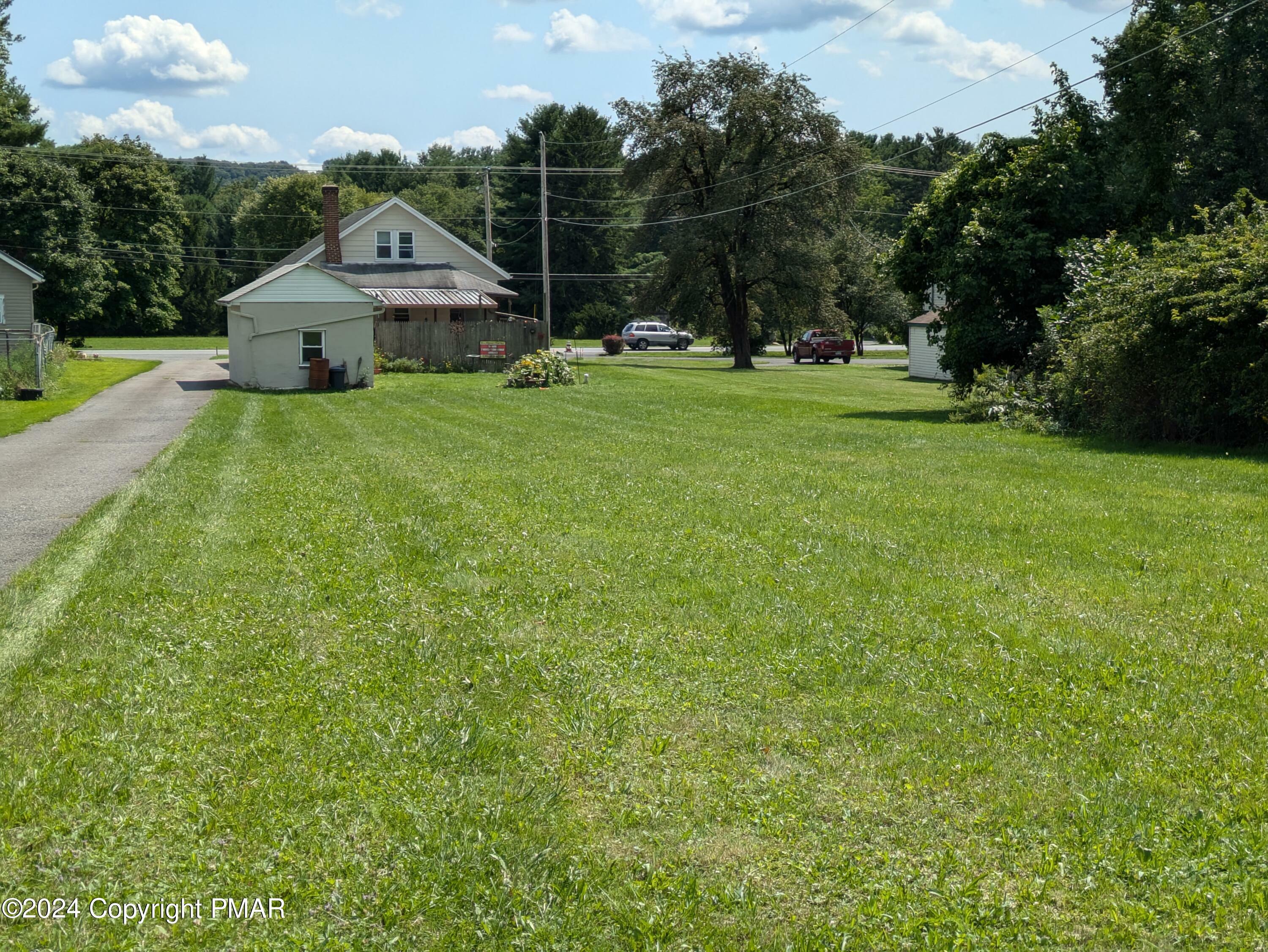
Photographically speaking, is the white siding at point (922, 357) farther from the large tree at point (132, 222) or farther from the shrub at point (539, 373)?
the large tree at point (132, 222)

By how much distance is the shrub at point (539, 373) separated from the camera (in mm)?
33594

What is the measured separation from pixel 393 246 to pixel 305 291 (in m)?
18.6

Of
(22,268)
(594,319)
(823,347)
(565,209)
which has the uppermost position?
(565,209)

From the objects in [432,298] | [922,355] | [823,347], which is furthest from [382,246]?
[922,355]

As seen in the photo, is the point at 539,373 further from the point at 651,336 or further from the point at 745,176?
the point at 651,336

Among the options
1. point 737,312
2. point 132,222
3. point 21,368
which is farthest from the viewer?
point 132,222

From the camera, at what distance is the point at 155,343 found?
72.5 meters

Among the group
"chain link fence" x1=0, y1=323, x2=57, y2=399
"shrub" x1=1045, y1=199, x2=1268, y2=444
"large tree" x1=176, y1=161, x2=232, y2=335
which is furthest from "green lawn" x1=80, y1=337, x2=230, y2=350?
"shrub" x1=1045, y1=199, x2=1268, y2=444

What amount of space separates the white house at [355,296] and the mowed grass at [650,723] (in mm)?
21554

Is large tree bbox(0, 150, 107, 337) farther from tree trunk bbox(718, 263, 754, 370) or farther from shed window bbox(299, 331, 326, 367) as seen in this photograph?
tree trunk bbox(718, 263, 754, 370)

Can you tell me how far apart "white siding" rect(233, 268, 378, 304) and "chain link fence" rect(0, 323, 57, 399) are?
600 centimetres

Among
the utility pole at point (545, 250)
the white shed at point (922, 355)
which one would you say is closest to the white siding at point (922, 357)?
the white shed at point (922, 355)

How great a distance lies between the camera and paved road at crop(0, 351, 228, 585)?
1097 centimetres

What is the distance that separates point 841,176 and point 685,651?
152 ft
